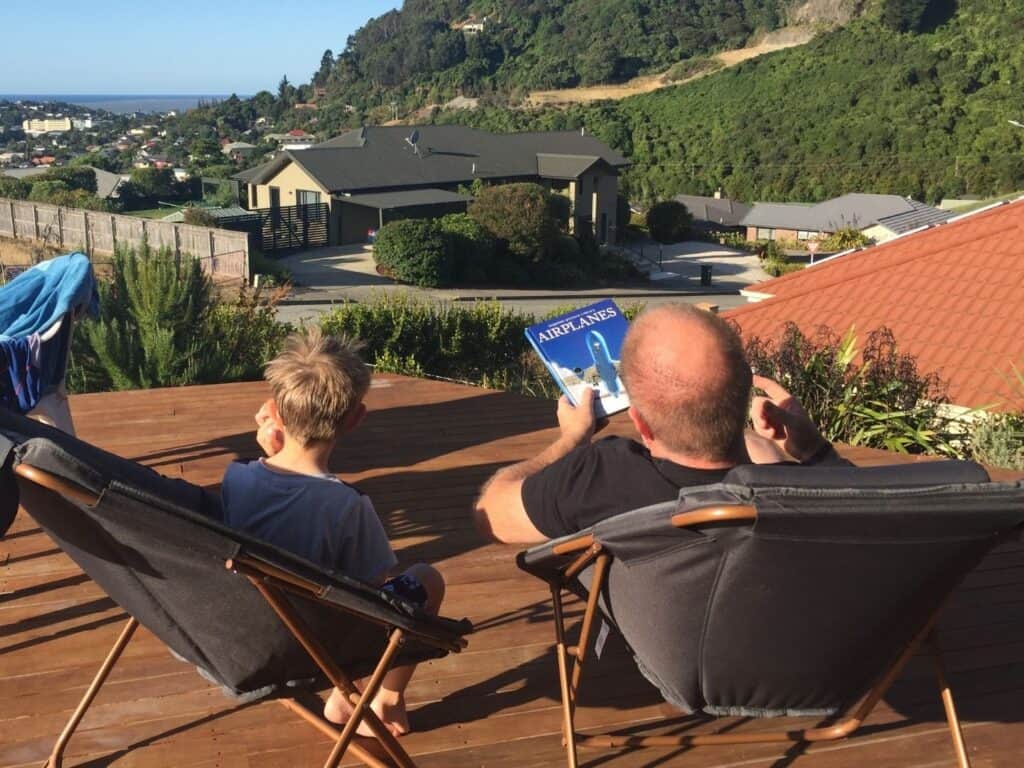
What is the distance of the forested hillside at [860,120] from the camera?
52.7 m

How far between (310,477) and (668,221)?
4142 cm

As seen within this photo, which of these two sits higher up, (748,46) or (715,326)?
(748,46)

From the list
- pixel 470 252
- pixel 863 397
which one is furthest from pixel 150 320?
pixel 470 252

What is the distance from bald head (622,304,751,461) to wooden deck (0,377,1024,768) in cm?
81

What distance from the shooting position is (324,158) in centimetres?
3875

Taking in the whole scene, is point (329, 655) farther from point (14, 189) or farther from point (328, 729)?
point (14, 189)

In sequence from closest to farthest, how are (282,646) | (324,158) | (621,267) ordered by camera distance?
(282,646) < (621,267) < (324,158)

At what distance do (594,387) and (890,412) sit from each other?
3815 millimetres

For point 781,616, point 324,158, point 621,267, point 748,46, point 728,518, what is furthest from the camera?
point 748,46

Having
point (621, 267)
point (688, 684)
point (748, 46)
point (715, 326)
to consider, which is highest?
point (748, 46)

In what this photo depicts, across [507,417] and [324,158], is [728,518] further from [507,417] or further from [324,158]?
[324,158]

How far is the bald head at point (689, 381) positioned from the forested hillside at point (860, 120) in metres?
52.3

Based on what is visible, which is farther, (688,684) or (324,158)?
(324,158)

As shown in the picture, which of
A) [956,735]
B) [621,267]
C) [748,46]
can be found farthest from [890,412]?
[748,46]
